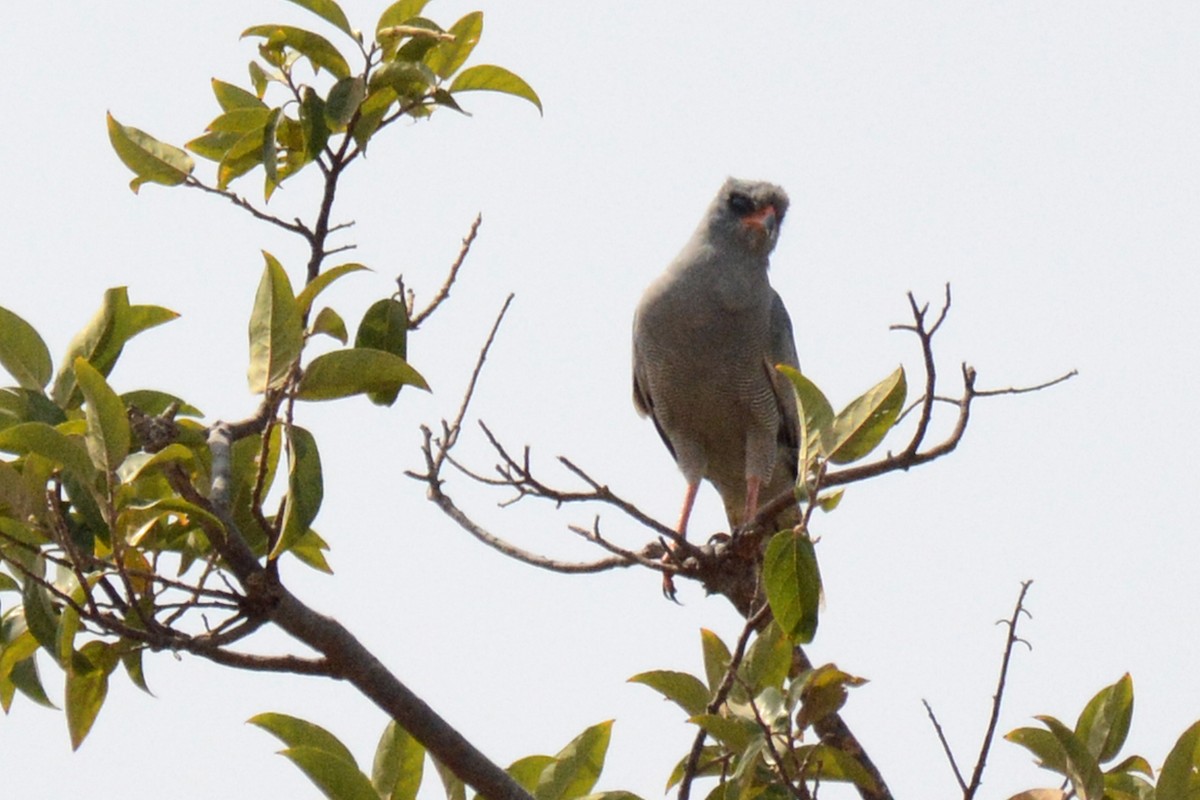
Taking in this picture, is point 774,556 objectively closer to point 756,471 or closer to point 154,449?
point 154,449

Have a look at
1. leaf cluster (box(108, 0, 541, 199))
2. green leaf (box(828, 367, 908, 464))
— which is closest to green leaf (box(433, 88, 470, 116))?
leaf cluster (box(108, 0, 541, 199))

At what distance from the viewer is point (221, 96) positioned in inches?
141

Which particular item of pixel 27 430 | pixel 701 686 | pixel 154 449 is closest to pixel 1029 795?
pixel 701 686

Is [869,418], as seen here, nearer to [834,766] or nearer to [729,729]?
[729,729]

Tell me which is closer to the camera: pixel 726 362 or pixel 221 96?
pixel 221 96

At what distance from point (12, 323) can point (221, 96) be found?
3.10 ft

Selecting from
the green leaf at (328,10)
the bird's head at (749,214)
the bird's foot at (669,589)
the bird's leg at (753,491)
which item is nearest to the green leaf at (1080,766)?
the green leaf at (328,10)

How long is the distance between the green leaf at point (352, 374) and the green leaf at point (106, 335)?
421 millimetres

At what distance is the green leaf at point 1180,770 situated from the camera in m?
3.00

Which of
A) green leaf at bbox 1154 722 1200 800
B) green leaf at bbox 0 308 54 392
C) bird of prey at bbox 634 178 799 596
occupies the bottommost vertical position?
green leaf at bbox 1154 722 1200 800

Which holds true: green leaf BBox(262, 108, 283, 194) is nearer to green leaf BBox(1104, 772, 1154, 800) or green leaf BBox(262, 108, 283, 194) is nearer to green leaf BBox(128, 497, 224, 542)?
green leaf BBox(128, 497, 224, 542)

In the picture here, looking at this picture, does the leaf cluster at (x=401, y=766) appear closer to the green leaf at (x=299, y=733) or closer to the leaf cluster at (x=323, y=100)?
the green leaf at (x=299, y=733)

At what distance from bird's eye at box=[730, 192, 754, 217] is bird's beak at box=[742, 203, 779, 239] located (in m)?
0.05

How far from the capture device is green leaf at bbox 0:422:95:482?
253 cm
